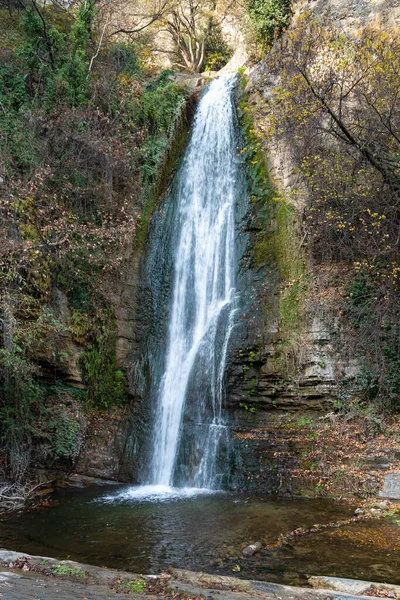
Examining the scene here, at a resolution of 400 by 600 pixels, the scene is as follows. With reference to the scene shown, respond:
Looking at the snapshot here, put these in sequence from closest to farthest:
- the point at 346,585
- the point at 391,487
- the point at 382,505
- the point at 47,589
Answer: the point at 47,589
the point at 346,585
the point at 382,505
the point at 391,487

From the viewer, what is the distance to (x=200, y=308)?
40.2ft

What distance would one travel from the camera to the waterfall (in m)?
10.1

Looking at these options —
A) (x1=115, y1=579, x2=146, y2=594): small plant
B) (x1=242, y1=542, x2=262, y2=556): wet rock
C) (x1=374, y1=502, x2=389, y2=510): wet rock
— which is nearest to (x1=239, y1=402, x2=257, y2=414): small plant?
(x1=374, y1=502, x2=389, y2=510): wet rock

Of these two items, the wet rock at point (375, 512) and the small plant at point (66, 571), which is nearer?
the small plant at point (66, 571)

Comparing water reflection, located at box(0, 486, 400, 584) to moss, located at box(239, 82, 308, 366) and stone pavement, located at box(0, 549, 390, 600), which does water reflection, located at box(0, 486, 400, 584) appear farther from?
moss, located at box(239, 82, 308, 366)

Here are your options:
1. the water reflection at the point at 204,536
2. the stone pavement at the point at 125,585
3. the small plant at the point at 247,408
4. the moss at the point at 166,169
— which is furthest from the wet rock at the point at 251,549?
the moss at the point at 166,169

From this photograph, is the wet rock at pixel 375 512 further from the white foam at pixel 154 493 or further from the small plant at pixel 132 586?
the small plant at pixel 132 586

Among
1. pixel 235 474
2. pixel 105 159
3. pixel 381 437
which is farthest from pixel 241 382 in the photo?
pixel 105 159

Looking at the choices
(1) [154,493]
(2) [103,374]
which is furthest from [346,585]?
(2) [103,374]

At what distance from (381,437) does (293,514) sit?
2713 mm

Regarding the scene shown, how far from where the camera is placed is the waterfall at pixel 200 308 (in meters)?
10.1

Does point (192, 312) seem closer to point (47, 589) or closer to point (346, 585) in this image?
point (346, 585)

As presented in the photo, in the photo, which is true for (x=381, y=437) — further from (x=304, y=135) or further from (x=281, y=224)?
(x=304, y=135)

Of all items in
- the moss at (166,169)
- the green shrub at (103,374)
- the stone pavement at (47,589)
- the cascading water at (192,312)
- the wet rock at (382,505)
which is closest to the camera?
the stone pavement at (47,589)
